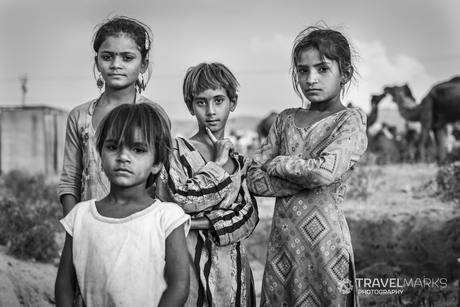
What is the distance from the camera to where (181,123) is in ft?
118

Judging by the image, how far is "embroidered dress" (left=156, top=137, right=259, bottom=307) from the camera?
8.13 feet

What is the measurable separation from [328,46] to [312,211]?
709mm

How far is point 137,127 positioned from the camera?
79.3 inches

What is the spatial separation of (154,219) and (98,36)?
3.53 feet

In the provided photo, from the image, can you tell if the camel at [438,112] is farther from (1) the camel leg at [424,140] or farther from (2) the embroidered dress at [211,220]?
(2) the embroidered dress at [211,220]

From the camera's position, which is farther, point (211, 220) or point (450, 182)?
point (450, 182)

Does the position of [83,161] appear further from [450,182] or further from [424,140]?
[424,140]

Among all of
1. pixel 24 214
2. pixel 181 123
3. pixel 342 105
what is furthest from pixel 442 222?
pixel 181 123

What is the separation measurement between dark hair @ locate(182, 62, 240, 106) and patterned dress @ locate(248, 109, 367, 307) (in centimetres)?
34

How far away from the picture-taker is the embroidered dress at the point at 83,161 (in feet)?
8.52

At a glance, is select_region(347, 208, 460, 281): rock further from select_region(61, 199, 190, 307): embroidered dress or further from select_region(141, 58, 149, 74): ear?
select_region(61, 199, 190, 307): embroidered dress

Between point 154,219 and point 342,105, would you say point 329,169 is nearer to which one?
point 342,105

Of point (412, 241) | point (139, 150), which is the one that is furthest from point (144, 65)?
point (412, 241)

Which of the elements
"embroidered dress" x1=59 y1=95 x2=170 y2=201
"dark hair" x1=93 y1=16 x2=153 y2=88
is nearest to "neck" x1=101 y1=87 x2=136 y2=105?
"embroidered dress" x1=59 y1=95 x2=170 y2=201
